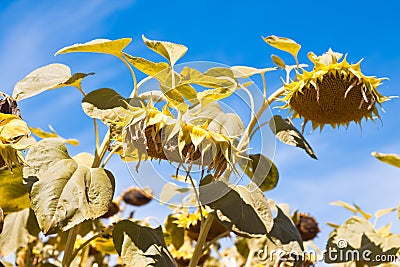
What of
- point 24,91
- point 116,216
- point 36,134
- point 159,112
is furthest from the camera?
point 116,216

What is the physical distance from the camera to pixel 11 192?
5.33ft

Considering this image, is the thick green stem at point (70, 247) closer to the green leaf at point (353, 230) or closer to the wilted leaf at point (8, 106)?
the wilted leaf at point (8, 106)

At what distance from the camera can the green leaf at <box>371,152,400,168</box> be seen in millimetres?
1947

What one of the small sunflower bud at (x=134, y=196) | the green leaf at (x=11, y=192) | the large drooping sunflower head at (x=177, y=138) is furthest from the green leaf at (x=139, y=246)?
the small sunflower bud at (x=134, y=196)

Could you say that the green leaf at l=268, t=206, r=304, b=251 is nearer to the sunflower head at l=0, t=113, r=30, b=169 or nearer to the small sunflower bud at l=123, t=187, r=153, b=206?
the sunflower head at l=0, t=113, r=30, b=169

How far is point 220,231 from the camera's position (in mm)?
1964

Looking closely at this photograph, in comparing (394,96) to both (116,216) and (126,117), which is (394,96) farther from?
(116,216)

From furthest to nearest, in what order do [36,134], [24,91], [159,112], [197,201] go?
[36,134], [197,201], [24,91], [159,112]

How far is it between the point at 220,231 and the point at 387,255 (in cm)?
56

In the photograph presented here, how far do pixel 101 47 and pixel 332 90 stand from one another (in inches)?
25.5

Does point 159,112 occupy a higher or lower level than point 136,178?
higher

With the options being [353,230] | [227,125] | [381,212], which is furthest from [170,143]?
[381,212]

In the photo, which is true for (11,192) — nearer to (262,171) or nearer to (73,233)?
(73,233)

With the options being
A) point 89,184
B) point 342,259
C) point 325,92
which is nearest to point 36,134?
point 89,184
